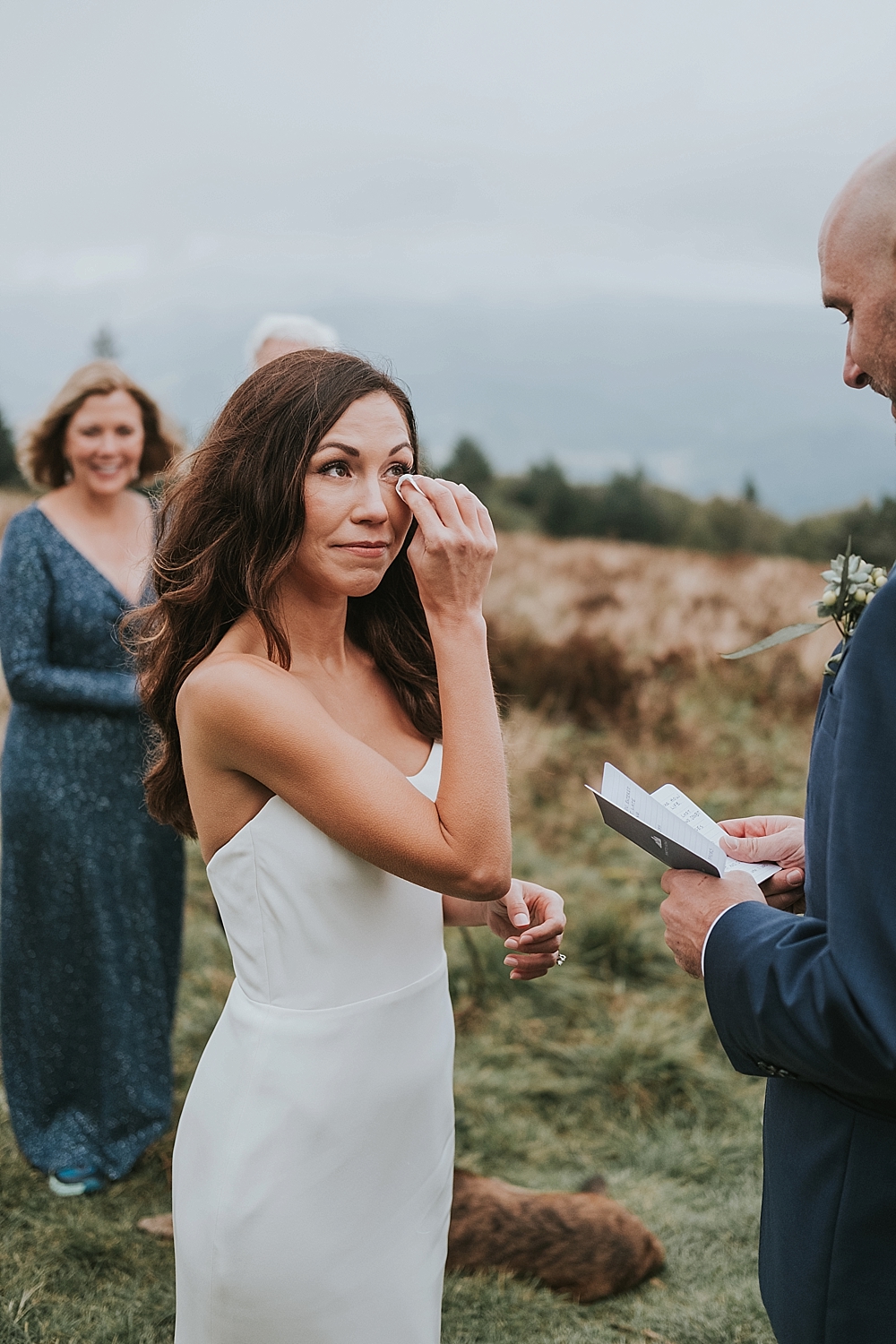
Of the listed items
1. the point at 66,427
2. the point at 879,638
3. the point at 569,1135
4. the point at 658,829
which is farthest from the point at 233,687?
the point at 569,1135

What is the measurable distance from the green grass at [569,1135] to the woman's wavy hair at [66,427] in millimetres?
1975

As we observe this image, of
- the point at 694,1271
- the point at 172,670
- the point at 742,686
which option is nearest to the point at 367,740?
the point at 172,670

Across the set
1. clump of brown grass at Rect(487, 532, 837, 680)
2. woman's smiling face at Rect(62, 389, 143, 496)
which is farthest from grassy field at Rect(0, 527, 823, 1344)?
clump of brown grass at Rect(487, 532, 837, 680)

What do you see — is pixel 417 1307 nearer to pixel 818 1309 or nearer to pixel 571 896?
pixel 818 1309

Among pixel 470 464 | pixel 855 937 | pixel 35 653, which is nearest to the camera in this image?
pixel 855 937

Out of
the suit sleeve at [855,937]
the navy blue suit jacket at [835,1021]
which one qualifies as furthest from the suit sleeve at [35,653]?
the suit sleeve at [855,937]

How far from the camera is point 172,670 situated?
223cm

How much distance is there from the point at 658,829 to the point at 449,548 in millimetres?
572

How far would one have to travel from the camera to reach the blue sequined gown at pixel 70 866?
4.22 m

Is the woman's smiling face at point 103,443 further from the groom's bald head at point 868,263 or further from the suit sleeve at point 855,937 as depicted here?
the suit sleeve at point 855,937

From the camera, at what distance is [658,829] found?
1.77m

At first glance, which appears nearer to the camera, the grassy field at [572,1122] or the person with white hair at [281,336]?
the grassy field at [572,1122]

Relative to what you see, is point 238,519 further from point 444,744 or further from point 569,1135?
point 569,1135

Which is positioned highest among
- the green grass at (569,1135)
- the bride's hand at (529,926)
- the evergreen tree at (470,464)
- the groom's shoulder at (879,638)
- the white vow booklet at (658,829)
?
the groom's shoulder at (879,638)
